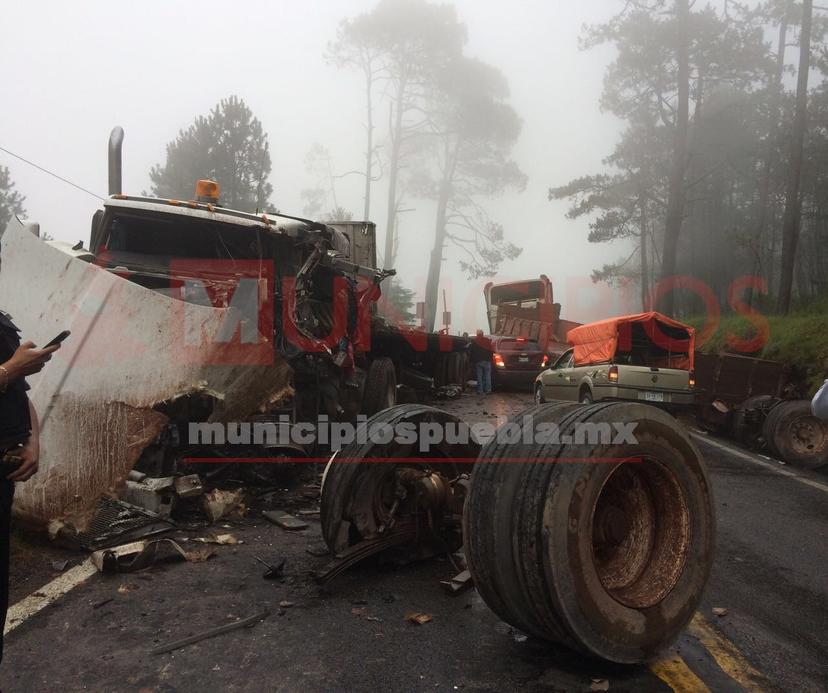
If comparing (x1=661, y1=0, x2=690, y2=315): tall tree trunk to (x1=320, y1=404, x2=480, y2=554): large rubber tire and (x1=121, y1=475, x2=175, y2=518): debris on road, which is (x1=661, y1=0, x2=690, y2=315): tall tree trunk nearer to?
(x1=320, y1=404, x2=480, y2=554): large rubber tire

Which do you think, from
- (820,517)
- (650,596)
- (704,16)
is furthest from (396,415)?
(704,16)

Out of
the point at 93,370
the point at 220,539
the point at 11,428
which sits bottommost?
the point at 220,539

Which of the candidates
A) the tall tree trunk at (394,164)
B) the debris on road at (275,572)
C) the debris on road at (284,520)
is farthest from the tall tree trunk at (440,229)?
the debris on road at (275,572)

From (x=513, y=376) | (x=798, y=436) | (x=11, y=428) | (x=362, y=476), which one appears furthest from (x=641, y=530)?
(x=513, y=376)

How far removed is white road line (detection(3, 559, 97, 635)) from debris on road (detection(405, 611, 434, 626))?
1879 millimetres

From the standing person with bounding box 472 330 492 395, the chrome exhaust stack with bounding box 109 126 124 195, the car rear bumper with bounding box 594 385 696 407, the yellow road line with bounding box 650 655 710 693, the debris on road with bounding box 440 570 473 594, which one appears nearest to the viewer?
the yellow road line with bounding box 650 655 710 693

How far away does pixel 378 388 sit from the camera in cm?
898

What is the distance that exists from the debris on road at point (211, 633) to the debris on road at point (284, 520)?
156cm

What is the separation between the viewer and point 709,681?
259cm

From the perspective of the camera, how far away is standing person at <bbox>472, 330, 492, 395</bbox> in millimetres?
16328

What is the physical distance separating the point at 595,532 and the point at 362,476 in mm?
1435

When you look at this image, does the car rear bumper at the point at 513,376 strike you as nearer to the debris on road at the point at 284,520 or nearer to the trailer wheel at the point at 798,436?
the trailer wheel at the point at 798,436

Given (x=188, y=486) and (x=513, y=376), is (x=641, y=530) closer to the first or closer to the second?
(x=188, y=486)

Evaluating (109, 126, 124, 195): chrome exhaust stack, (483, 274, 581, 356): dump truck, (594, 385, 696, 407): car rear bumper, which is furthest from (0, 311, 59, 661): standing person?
(483, 274, 581, 356): dump truck
